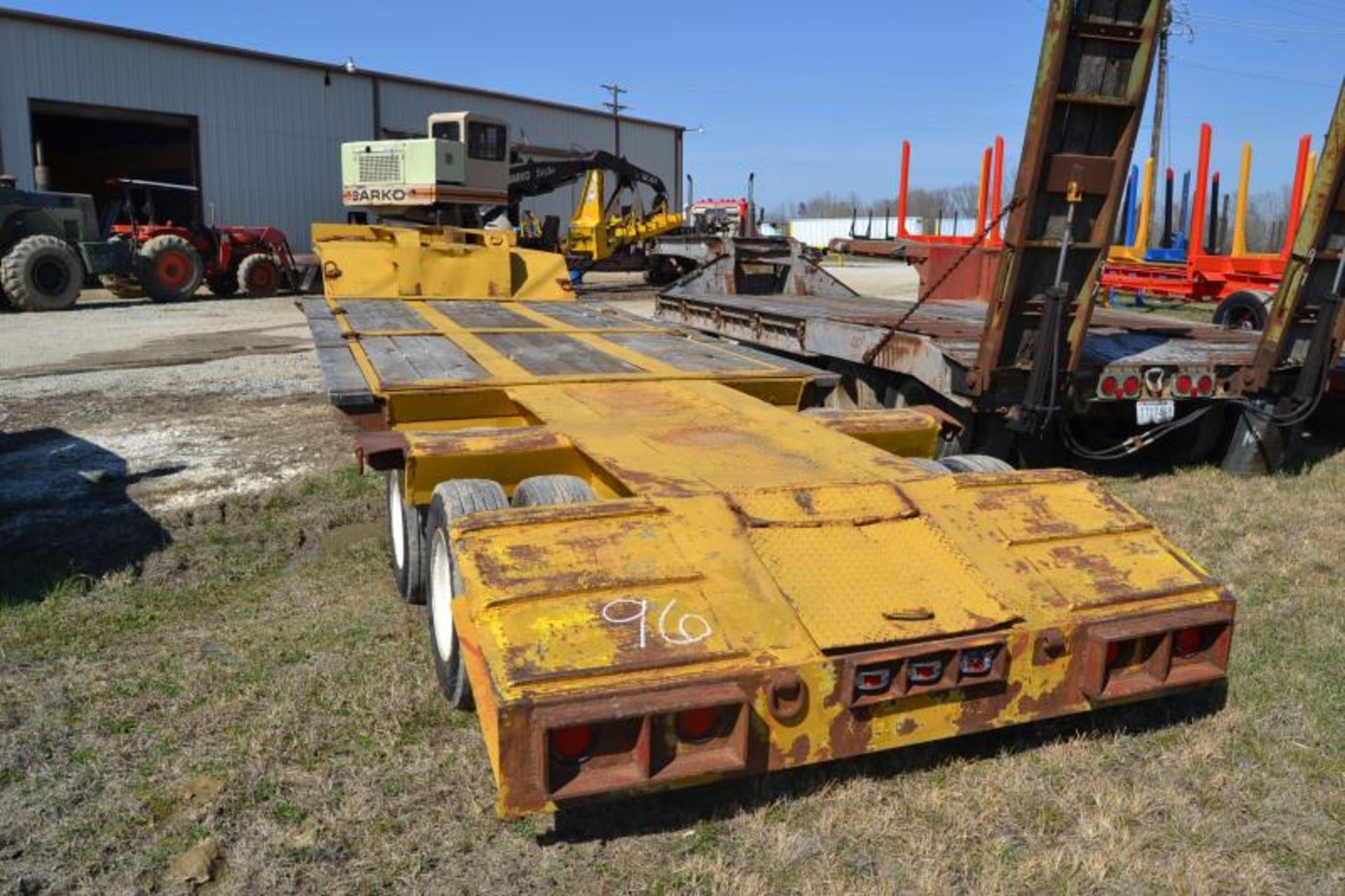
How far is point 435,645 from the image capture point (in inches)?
148

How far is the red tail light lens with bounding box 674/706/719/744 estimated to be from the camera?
272 cm

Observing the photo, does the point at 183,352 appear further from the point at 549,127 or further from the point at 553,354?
the point at 549,127

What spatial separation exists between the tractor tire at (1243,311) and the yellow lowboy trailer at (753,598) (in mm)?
9564

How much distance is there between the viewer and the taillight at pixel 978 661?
9.68ft

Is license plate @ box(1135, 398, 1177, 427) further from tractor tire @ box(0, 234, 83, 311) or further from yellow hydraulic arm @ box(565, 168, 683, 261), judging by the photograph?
yellow hydraulic arm @ box(565, 168, 683, 261)

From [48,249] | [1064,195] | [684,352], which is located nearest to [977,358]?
[1064,195]

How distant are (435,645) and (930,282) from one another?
7.45 meters

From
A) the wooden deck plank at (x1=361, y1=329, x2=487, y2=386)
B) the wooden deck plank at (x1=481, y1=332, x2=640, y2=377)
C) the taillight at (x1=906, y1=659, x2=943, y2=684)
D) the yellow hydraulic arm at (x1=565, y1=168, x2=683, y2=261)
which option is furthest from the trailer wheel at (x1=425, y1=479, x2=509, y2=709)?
the yellow hydraulic arm at (x1=565, y1=168, x2=683, y2=261)

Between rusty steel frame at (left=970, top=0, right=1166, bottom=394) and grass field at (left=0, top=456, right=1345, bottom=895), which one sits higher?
rusty steel frame at (left=970, top=0, right=1166, bottom=394)

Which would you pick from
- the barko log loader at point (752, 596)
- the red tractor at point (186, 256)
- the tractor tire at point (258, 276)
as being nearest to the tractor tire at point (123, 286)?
the red tractor at point (186, 256)

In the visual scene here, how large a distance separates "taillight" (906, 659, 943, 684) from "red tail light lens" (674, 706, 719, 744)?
554 mm

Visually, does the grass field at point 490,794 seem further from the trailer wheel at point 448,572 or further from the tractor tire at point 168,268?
the tractor tire at point 168,268

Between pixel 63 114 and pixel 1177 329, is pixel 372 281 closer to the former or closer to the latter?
pixel 1177 329

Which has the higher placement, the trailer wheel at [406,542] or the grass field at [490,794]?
the trailer wheel at [406,542]
